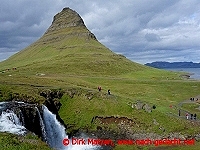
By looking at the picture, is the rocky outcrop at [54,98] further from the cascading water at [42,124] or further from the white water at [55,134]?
the cascading water at [42,124]

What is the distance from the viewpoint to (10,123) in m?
48.2

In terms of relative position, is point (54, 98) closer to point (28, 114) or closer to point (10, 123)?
point (28, 114)

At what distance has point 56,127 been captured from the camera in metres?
65.4

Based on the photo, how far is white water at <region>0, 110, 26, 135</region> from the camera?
44034mm

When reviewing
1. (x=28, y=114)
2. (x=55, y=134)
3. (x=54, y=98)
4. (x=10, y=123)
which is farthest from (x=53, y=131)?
(x=54, y=98)

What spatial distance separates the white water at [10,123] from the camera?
44.0 meters

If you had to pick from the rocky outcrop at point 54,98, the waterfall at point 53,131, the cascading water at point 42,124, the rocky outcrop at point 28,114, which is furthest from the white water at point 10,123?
the rocky outcrop at point 54,98

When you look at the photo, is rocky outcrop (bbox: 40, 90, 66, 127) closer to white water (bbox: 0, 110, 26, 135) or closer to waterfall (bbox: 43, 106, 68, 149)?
waterfall (bbox: 43, 106, 68, 149)

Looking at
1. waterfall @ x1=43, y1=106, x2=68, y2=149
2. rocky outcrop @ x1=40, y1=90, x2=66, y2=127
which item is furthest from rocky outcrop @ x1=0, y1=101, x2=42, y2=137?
rocky outcrop @ x1=40, y1=90, x2=66, y2=127

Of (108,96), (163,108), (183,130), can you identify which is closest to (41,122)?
(108,96)

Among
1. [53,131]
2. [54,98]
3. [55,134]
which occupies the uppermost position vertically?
[54,98]

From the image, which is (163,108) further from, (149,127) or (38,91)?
(38,91)

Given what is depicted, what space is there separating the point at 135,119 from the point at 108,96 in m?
14.1

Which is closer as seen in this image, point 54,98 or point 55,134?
point 55,134
